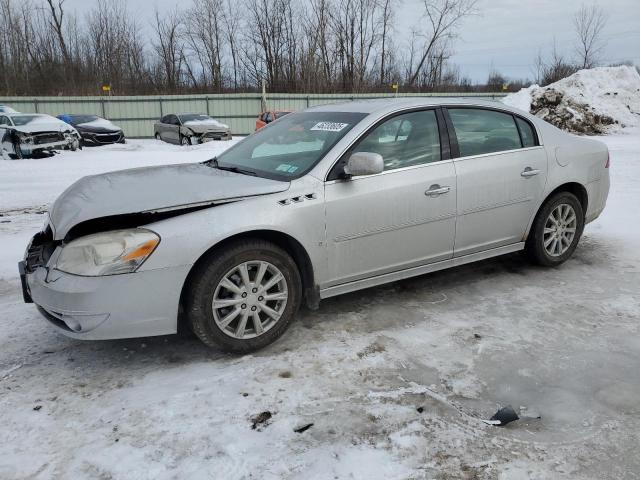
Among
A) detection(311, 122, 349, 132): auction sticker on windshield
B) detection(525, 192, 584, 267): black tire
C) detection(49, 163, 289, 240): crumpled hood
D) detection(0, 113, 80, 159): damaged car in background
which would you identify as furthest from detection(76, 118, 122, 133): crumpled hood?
detection(525, 192, 584, 267): black tire

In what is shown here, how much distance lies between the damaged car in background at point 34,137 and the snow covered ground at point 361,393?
10.9 m

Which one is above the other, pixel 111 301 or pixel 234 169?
pixel 234 169

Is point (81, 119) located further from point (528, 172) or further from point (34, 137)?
point (528, 172)

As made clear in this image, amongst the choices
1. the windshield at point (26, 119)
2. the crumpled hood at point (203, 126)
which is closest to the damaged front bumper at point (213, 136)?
the crumpled hood at point (203, 126)

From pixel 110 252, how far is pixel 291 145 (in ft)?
5.45

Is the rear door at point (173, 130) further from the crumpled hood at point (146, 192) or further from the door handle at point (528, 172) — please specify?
the door handle at point (528, 172)

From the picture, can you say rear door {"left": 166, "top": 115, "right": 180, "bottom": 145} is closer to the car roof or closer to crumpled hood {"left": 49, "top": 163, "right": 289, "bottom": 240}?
the car roof

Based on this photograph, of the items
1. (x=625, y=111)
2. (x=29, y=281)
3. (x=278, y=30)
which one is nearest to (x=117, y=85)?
(x=278, y=30)

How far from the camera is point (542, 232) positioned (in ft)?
15.1

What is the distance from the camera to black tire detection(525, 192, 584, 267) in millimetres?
4570

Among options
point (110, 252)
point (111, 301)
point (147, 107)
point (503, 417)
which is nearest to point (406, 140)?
point (503, 417)

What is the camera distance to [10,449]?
2.36 m

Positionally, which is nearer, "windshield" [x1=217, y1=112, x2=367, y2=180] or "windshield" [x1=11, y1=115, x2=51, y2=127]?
"windshield" [x1=217, y1=112, x2=367, y2=180]

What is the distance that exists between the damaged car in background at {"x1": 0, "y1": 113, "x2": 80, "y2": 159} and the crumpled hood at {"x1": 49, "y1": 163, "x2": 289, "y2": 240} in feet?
38.5
